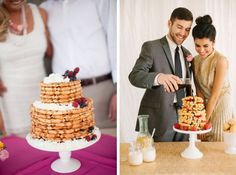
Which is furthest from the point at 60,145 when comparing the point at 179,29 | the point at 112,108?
the point at 179,29

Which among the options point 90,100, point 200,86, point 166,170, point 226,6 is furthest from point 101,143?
point 226,6

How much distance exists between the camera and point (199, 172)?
1931 mm

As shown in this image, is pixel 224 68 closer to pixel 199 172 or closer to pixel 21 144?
pixel 199 172

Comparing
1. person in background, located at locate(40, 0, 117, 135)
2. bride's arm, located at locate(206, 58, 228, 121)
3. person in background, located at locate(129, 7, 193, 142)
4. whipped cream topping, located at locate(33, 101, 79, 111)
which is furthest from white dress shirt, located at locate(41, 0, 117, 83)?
bride's arm, located at locate(206, 58, 228, 121)

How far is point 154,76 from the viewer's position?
2.26 m

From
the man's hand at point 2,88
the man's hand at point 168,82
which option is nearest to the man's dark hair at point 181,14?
the man's hand at point 168,82

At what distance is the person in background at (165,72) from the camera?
2266 millimetres

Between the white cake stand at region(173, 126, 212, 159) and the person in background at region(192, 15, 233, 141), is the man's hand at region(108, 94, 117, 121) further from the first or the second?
the person in background at region(192, 15, 233, 141)

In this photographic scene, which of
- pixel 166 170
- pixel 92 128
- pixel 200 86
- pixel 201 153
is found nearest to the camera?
pixel 92 128

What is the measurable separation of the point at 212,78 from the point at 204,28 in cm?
33

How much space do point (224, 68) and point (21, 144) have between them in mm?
1349

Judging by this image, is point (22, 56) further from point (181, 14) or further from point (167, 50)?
point (181, 14)

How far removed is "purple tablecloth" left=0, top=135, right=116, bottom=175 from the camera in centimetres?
194

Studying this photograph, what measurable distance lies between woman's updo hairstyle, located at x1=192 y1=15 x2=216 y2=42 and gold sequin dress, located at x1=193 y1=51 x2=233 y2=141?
0.13 meters
